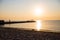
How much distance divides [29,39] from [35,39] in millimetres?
631

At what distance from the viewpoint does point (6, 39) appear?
14141 millimetres

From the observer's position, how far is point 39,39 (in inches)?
576

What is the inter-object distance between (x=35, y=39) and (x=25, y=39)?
3.32ft

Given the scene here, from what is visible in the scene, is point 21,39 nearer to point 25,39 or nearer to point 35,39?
point 25,39

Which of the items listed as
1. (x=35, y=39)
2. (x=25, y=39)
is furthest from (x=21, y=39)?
(x=35, y=39)

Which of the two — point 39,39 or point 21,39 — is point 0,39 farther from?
point 39,39

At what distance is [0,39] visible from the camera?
14.1m

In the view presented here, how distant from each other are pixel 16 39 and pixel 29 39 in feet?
A: 4.28

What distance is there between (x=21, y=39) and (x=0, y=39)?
2070mm

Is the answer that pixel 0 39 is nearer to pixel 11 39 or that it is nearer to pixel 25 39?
pixel 11 39

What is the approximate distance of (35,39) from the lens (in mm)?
14500

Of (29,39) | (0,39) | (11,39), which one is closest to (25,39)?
(29,39)

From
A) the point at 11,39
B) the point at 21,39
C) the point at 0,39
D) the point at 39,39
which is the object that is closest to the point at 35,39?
the point at 39,39

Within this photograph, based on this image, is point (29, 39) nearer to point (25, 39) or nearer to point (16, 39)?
point (25, 39)
